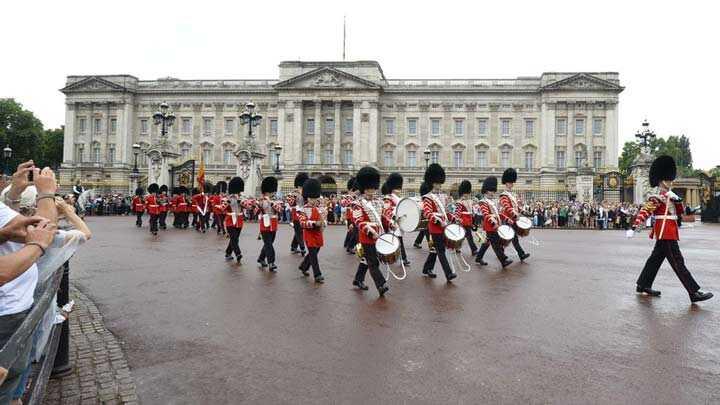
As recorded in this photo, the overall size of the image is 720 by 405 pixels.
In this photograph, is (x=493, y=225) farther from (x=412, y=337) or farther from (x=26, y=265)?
(x=26, y=265)

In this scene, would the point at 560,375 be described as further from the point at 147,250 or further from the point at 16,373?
the point at 147,250

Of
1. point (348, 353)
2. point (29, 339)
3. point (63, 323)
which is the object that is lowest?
point (348, 353)

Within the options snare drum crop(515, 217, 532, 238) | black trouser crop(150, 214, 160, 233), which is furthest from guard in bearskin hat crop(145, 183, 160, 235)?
snare drum crop(515, 217, 532, 238)

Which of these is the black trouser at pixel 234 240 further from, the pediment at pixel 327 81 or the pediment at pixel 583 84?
the pediment at pixel 583 84

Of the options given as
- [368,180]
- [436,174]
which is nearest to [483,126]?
[436,174]

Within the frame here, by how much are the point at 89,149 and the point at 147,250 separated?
196 feet

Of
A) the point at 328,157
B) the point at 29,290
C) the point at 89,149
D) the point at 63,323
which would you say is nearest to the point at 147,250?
the point at 63,323

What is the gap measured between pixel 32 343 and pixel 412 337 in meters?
3.87

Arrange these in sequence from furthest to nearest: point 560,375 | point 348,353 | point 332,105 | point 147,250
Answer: point 332,105, point 147,250, point 348,353, point 560,375

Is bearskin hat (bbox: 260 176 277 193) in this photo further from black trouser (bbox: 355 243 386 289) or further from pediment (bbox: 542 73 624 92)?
pediment (bbox: 542 73 624 92)

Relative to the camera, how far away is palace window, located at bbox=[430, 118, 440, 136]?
204 ft

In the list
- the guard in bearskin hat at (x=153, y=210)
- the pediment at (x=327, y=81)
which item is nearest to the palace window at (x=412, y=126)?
the pediment at (x=327, y=81)

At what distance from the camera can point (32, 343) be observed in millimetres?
3121

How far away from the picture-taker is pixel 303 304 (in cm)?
748
